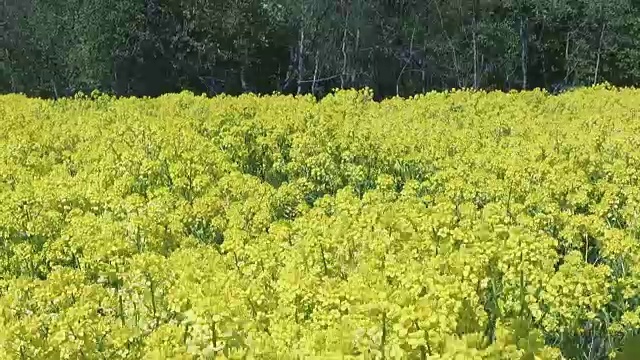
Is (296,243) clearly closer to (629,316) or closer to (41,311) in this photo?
(41,311)

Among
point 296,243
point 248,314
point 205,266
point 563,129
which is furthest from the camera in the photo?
point 563,129

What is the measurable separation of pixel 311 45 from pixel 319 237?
93.9 feet

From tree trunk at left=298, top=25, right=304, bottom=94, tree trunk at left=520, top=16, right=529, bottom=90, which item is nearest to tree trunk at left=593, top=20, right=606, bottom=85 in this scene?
tree trunk at left=520, top=16, right=529, bottom=90

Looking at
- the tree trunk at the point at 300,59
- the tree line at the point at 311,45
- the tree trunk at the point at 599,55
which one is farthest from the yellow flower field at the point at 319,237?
the tree trunk at the point at 599,55

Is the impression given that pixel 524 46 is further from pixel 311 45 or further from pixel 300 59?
pixel 300 59

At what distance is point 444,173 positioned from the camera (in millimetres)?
7309

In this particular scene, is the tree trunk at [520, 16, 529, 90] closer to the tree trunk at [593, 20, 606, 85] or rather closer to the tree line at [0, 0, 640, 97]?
the tree line at [0, 0, 640, 97]

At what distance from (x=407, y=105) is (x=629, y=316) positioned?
879 centimetres

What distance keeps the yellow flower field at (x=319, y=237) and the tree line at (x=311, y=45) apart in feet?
59.7

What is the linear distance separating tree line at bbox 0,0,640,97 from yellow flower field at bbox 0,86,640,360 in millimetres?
18187

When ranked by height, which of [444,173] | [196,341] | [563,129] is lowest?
[196,341]

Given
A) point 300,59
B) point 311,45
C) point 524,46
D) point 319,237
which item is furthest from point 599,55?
point 319,237

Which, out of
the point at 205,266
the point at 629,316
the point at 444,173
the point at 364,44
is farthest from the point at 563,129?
the point at 364,44

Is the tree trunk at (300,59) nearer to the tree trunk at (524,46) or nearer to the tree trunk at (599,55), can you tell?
the tree trunk at (524,46)
